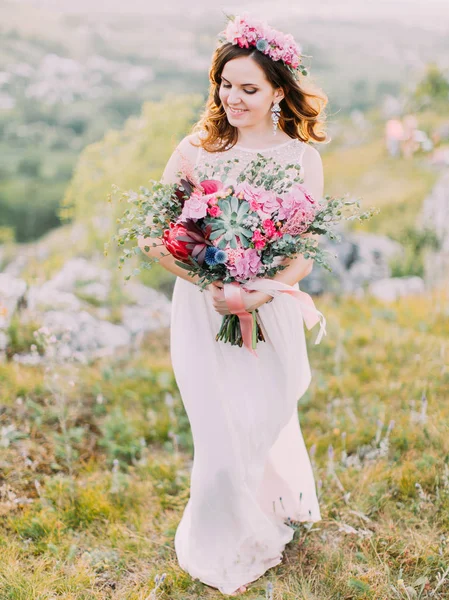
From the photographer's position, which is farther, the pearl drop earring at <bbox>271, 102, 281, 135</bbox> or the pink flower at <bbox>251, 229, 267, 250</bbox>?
the pearl drop earring at <bbox>271, 102, 281, 135</bbox>

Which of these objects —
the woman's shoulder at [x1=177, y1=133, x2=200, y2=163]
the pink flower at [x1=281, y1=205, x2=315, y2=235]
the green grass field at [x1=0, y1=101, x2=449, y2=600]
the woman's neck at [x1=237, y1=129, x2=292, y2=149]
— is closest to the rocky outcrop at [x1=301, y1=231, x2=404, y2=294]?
the green grass field at [x1=0, y1=101, x2=449, y2=600]

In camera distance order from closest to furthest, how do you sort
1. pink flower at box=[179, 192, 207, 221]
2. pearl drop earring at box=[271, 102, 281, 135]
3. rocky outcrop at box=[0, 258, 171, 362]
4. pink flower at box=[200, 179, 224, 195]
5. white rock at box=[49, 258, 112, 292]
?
pink flower at box=[179, 192, 207, 221] → pink flower at box=[200, 179, 224, 195] → pearl drop earring at box=[271, 102, 281, 135] → rocky outcrop at box=[0, 258, 171, 362] → white rock at box=[49, 258, 112, 292]

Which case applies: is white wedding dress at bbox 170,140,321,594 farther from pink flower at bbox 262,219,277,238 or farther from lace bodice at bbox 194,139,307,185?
pink flower at bbox 262,219,277,238

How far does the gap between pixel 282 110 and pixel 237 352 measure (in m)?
1.25

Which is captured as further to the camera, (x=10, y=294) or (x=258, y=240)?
(x=10, y=294)

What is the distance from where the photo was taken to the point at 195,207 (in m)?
2.32

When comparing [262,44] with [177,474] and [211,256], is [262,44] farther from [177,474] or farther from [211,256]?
[177,474]

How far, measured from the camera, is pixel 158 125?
6.84 metres

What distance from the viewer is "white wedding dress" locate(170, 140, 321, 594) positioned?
2.89 meters

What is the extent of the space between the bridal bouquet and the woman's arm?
0.18 metres

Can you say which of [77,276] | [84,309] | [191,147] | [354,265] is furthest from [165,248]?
[354,265]

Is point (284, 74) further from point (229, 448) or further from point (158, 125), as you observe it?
point (158, 125)

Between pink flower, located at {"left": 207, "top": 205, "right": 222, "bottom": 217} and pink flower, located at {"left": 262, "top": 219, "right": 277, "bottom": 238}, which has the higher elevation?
pink flower, located at {"left": 207, "top": 205, "right": 222, "bottom": 217}

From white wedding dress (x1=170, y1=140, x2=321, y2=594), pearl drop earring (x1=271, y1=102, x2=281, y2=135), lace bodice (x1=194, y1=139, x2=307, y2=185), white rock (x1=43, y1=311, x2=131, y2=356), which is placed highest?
pearl drop earring (x1=271, y1=102, x2=281, y2=135)
